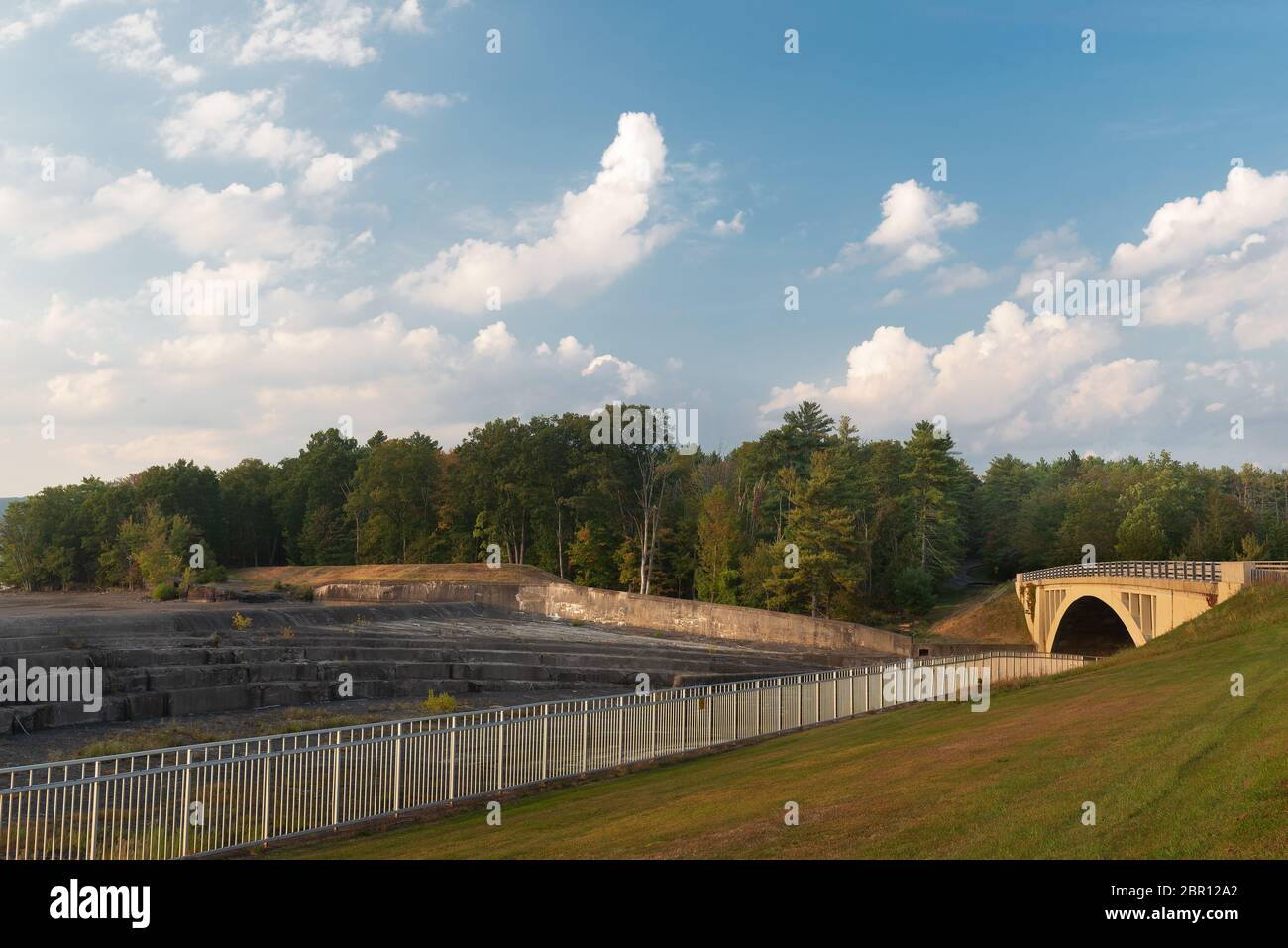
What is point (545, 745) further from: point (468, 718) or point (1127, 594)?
point (1127, 594)

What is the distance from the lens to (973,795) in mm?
10562

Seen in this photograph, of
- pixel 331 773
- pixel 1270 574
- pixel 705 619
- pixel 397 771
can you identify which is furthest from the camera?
pixel 705 619

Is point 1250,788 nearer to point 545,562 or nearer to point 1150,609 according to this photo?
point 1150,609

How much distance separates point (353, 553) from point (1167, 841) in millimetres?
109343

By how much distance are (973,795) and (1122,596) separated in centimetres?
4186

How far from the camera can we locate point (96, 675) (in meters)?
25.9

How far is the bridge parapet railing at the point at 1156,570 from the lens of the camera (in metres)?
37.8

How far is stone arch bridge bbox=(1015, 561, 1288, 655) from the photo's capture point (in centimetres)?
3575

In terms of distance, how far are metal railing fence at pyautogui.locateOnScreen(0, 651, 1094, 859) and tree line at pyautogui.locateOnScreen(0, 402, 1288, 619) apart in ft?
159

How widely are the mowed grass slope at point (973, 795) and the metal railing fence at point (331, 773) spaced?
58 cm

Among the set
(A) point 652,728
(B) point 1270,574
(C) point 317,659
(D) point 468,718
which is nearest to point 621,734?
(A) point 652,728

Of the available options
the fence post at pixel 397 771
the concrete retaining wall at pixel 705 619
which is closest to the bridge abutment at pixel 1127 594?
the concrete retaining wall at pixel 705 619

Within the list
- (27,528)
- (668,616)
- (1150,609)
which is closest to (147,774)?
(1150,609)

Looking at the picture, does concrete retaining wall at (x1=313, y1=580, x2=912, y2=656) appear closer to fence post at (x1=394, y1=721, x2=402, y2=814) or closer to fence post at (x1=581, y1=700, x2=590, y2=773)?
fence post at (x1=581, y1=700, x2=590, y2=773)
